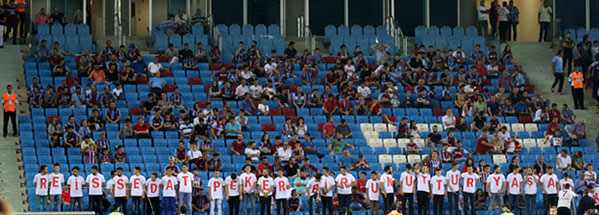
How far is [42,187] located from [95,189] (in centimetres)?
112

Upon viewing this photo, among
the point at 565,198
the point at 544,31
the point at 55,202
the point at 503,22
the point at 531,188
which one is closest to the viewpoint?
the point at 55,202

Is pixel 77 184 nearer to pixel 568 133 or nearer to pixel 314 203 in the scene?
pixel 314 203

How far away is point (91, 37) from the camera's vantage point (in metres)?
32.0

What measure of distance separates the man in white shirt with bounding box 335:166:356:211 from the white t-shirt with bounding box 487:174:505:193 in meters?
3.22

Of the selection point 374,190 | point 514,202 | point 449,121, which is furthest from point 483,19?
point 374,190

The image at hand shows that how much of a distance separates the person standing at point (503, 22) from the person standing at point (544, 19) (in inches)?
45.0

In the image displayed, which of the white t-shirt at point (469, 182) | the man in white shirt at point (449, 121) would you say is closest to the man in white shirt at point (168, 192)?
the white t-shirt at point (469, 182)

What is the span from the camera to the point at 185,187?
939 inches

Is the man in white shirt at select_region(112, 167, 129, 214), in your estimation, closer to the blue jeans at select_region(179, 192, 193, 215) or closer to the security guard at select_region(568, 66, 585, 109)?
the blue jeans at select_region(179, 192, 193, 215)

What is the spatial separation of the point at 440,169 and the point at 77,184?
27.0ft

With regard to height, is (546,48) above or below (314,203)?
above

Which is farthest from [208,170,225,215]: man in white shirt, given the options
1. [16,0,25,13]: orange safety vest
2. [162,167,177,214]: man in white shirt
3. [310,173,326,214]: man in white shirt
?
[16,0,25,13]: orange safety vest

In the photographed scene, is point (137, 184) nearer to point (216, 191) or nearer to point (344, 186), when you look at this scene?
Answer: point (216, 191)

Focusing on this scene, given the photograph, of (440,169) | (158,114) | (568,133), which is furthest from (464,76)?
(158,114)
